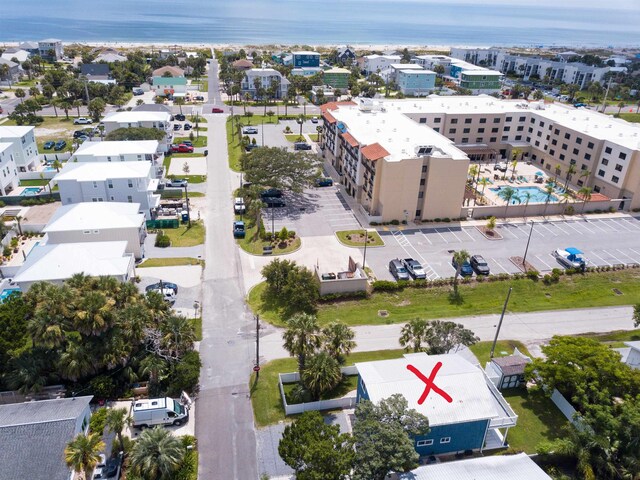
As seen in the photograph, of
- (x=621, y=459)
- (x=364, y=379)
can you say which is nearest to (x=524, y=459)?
(x=621, y=459)

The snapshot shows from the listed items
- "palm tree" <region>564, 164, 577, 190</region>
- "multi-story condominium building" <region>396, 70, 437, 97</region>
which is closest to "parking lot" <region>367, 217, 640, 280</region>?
"palm tree" <region>564, 164, 577, 190</region>

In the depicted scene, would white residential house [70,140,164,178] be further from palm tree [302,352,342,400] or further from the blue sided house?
the blue sided house

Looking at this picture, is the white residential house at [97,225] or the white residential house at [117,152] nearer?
the white residential house at [97,225]

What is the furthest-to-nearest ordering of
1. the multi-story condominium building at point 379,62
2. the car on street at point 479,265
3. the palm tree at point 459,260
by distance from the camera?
1. the multi-story condominium building at point 379,62
2. the car on street at point 479,265
3. the palm tree at point 459,260

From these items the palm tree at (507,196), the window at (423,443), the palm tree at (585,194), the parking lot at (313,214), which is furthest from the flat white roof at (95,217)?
the palm tree at (585,194)

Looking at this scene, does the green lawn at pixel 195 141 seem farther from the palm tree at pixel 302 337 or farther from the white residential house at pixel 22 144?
the palm tree at pixel 302 337

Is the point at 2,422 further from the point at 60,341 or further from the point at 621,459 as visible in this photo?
the point at 621,459
